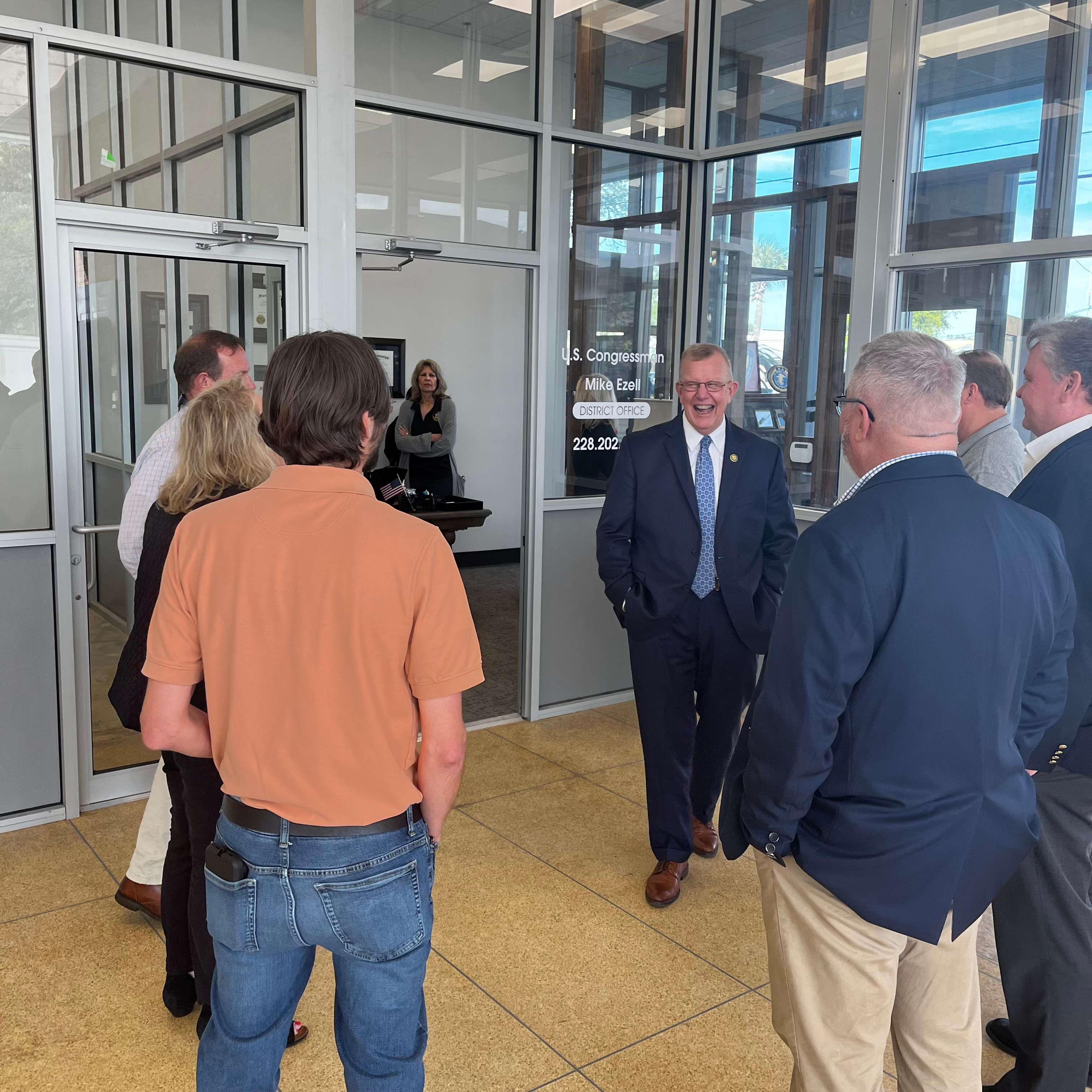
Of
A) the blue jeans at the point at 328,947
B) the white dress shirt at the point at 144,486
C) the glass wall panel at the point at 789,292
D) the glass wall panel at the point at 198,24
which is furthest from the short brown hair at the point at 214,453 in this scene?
the glass wall panel at the point at 789,292

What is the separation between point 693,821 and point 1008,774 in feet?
7.45

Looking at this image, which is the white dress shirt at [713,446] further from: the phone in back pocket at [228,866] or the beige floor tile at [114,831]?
the beige floor tile at [114,831]

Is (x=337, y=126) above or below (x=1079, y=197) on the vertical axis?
above

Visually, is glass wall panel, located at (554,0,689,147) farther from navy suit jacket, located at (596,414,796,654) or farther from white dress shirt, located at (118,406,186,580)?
white dress shirt, located at (118,406,186,580)

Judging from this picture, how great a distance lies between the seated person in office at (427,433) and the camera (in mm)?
8641

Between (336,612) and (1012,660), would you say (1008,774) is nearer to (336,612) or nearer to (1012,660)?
(1012,660)

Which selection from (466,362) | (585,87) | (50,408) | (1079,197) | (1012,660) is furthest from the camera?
(466,362)

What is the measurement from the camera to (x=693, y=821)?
395cm

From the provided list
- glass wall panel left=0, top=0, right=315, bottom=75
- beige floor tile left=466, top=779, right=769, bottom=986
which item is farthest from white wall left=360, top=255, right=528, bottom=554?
beige floor tile left=466, top=779, right=769, bottom=986

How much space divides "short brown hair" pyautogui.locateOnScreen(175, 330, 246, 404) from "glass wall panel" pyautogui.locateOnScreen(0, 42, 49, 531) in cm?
95

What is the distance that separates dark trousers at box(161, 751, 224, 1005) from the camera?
7.98ft

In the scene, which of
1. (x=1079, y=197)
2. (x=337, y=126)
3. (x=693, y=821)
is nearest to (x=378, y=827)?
(x=693, y=821)

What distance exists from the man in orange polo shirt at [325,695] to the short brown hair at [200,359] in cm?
167

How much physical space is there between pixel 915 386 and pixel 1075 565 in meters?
0.73
